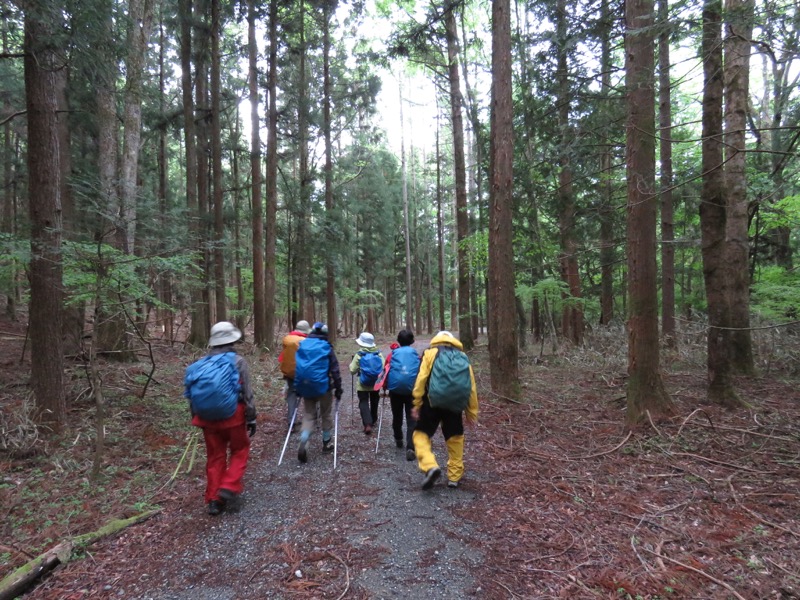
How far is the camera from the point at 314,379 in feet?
18.5

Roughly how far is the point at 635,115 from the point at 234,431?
6833 millimetres

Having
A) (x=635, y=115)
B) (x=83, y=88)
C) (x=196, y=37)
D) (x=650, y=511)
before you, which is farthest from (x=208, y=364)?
(x=196, y=37)

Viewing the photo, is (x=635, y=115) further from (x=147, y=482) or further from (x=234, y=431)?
(x=147, y=482)

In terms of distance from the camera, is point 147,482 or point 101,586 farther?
point 147,482

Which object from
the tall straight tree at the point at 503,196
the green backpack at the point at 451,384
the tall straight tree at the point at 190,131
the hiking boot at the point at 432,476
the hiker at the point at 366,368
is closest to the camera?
the hiking boot at the point at 432,476

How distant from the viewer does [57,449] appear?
18.1 feet

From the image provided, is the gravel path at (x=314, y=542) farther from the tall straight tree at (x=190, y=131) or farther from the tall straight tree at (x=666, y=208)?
the tall straight tree at (x=190, y=131)

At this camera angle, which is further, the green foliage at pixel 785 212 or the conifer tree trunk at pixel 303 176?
the conifer tree trunk at pixel 303 176

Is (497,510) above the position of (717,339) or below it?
below

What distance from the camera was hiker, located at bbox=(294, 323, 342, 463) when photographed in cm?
564

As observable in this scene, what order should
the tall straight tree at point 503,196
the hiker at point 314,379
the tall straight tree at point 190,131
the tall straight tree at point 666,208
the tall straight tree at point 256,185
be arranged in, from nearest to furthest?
1. the hiker at point 314,379
2. the tall straight tree at point 503,196
3. the tall straight tree at point 666,208
4. the tall straight tree at point 190,131
5. the tall straight tree at point 256,185

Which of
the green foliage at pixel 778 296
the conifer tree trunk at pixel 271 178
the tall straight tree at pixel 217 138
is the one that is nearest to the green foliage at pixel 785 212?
the green foliage at pixel 778 296

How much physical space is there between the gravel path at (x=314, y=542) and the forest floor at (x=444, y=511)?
18 mm

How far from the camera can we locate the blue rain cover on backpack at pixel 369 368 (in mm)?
6523
